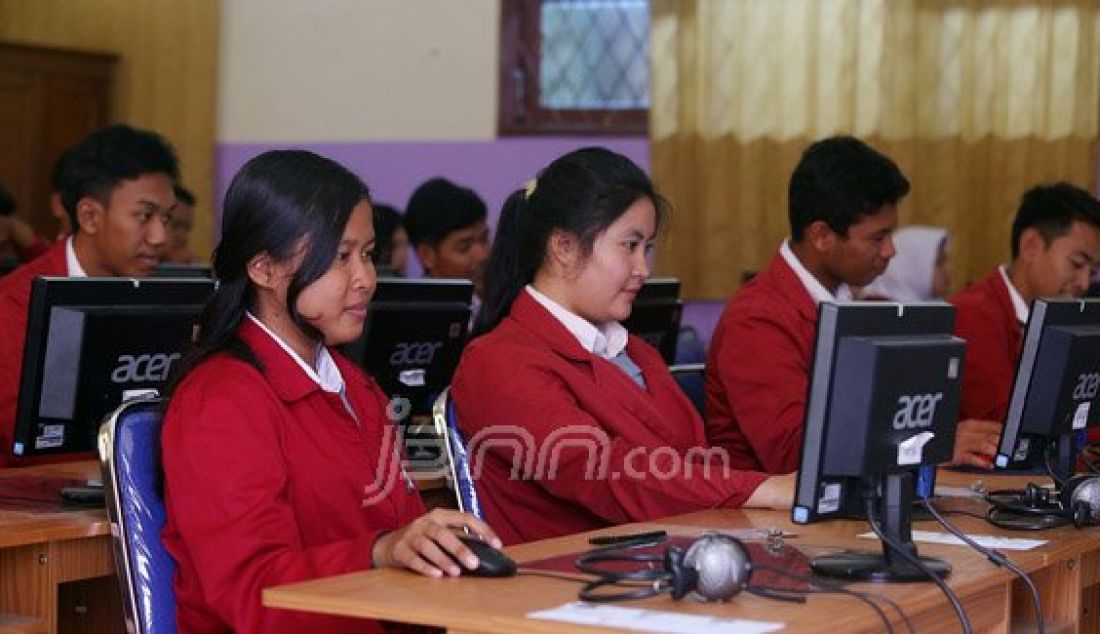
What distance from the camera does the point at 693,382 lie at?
→ 3.98 m

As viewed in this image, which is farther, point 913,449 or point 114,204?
point 114,204

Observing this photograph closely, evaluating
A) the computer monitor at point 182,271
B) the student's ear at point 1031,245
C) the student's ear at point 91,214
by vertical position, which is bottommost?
the computer monitor at point 182,271

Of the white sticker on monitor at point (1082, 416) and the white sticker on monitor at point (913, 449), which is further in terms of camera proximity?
the white sticker on monitor at point (1082, 416)

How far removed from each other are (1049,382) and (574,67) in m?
4.37

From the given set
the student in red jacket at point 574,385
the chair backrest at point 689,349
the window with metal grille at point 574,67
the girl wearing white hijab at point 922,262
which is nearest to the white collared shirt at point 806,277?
the student in red jacket at point 574,385

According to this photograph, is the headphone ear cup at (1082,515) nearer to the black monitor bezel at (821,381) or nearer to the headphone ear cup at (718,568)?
the black monitor bezel at (821,381)

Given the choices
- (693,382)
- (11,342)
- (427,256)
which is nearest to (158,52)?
(427,256)

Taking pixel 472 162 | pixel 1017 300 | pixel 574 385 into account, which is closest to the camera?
pixel 574 385

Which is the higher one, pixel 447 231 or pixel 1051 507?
pixel 447 231

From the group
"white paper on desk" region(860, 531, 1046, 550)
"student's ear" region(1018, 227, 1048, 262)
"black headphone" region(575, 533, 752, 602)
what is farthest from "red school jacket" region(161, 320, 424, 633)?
"student's ear" region(1018, 227, 1048, 262)

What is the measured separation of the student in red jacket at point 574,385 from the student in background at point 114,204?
3.88ft

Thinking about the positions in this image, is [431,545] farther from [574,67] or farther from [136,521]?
[574,67]

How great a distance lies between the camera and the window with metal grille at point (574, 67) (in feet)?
24.0

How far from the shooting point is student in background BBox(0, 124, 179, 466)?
4.22 meters
